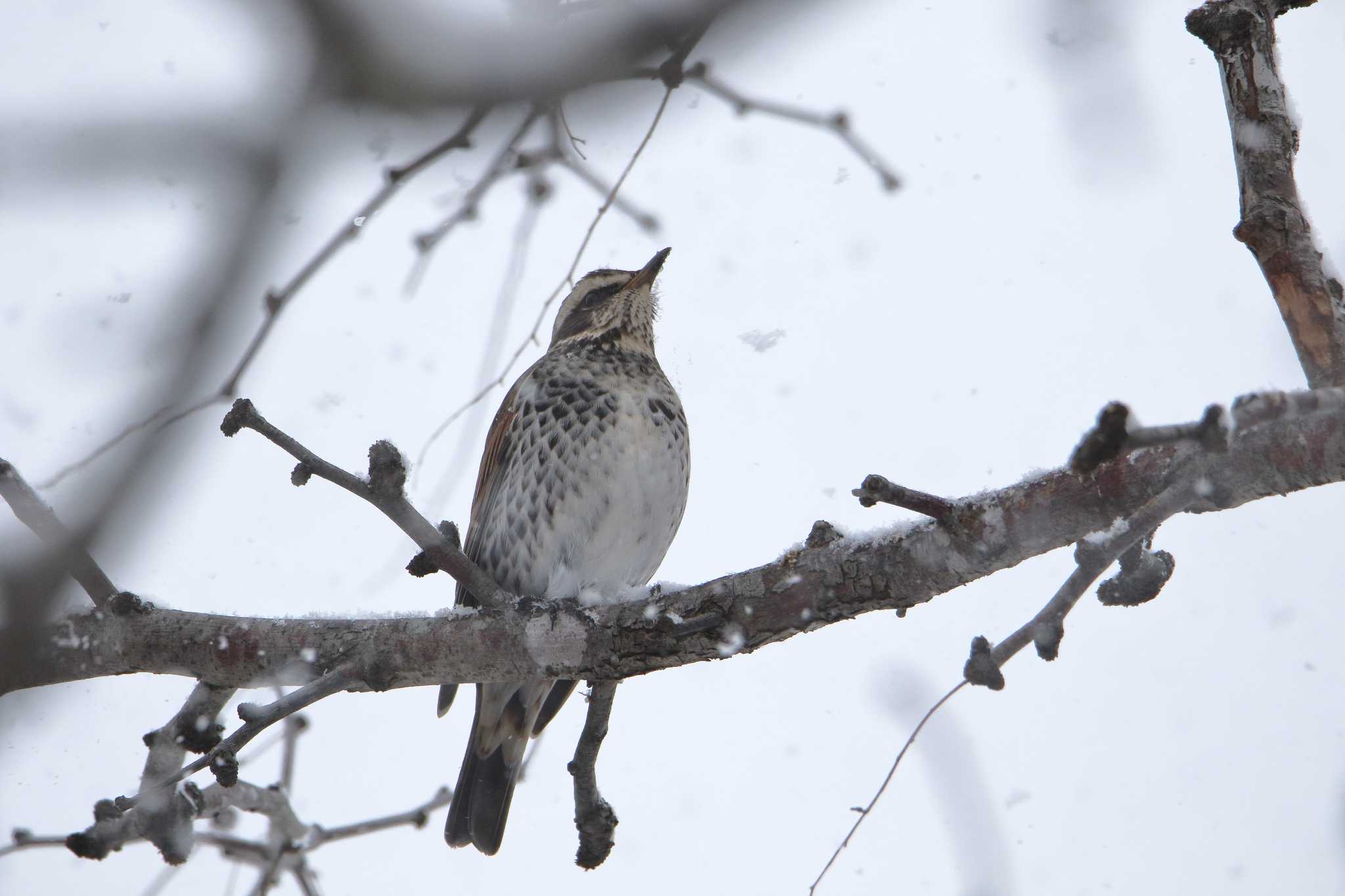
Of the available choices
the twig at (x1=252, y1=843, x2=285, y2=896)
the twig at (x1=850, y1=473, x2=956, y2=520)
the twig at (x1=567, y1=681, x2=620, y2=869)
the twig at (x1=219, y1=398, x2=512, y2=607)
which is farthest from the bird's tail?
the twig at (x1=850, y1=473, x2=956, y2=520)

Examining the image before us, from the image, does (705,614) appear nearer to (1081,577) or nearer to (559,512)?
(1081,577)

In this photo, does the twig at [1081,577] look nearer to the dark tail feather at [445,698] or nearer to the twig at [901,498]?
the twig at [901,498]

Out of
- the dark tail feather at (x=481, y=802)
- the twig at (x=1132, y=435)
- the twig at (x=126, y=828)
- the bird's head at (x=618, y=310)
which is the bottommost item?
the twig at (x=1132, y=435)

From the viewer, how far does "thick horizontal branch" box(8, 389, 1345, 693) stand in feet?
7.57

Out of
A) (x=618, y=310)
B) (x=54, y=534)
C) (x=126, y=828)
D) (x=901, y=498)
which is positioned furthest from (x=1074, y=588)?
(x=618, y=310)

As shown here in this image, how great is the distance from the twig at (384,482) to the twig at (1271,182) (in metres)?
1.98

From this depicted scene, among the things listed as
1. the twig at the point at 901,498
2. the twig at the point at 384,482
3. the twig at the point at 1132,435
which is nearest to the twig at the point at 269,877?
the twig at the point at 384,482

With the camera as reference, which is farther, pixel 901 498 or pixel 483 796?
pixel 483 796

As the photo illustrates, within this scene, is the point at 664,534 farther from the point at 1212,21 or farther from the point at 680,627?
the point at 1212,21

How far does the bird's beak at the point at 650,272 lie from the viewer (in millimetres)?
5496

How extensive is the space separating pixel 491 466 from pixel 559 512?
1.80 ft

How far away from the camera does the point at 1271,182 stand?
2.68m

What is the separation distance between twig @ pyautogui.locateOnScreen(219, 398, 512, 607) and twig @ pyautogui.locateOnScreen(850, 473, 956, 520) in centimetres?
118

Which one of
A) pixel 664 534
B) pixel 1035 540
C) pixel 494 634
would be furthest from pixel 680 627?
pixel 664 534
